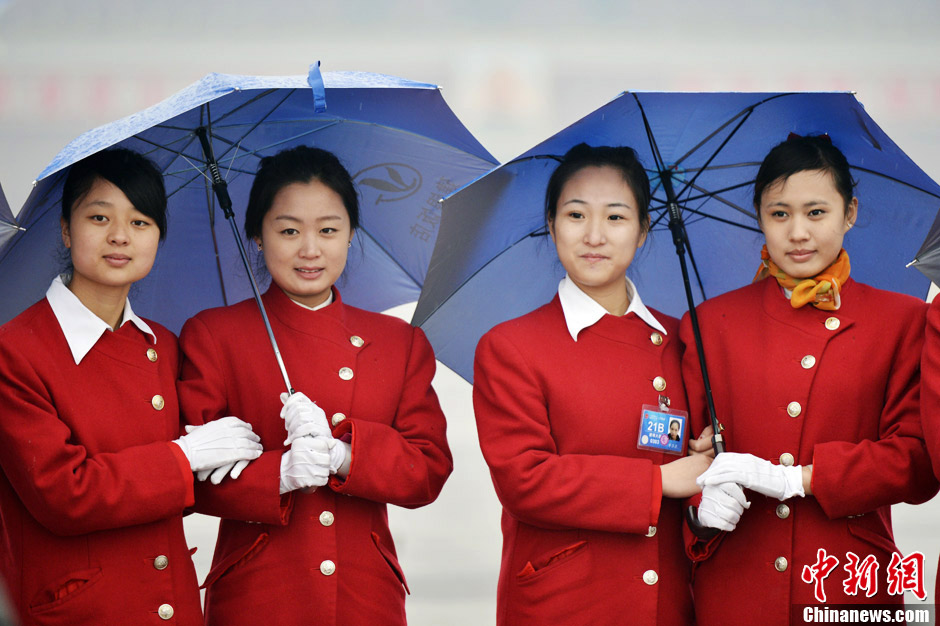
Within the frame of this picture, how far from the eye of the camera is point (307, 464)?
2285 mm

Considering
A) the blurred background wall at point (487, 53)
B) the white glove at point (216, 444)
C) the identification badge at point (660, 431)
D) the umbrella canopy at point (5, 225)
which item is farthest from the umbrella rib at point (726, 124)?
the blurred background wall at point (487, 53)

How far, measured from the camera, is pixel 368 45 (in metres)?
6.81

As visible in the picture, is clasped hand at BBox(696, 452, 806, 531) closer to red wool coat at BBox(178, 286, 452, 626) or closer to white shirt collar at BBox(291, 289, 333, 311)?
red wool coat at BBox(178, 286, 452, 626)

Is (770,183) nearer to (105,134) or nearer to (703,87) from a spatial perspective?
(105,134)

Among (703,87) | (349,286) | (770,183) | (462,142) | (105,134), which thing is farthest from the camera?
(703,87)

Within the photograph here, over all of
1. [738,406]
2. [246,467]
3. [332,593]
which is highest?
[738,406]

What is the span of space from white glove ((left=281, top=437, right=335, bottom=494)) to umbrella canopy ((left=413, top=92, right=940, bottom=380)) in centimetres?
57

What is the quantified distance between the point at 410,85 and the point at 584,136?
1.36 ft

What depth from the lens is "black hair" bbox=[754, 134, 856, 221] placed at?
2459 millimetres

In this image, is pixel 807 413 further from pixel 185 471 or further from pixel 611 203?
pixel 185 471

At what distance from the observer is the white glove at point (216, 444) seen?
2.31m

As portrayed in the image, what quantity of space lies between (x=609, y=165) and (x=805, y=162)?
0.43m

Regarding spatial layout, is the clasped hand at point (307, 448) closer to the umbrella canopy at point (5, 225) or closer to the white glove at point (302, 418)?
the white glove at point (302, 418)

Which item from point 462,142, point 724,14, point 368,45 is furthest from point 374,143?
point 724,14
